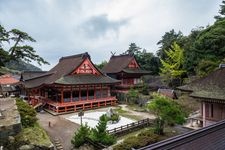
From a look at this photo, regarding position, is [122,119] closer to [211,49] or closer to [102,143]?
[102,143]

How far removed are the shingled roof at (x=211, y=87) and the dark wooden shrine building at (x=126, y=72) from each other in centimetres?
2002

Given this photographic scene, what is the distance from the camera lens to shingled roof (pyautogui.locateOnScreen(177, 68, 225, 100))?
42.6ft

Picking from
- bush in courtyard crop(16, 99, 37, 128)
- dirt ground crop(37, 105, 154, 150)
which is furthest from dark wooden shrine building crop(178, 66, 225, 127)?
bush in courtyard crop(16, 99, 37, 128)

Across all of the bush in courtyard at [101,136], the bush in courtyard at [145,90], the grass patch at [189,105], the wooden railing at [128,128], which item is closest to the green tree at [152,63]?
the bush in courtyard at [145,90]

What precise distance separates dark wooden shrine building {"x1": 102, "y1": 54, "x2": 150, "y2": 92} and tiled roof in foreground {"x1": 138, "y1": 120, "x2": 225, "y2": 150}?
2745cm

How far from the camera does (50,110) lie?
26203 mm

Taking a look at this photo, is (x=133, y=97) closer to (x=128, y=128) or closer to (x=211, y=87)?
(x=128, y=128)

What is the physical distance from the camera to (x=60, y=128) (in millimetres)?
18844

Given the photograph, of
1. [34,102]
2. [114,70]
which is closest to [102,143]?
[34,102]

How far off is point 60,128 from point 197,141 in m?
14.6

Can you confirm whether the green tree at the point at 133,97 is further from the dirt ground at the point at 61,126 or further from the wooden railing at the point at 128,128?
the wooden railing at the point at 128,128

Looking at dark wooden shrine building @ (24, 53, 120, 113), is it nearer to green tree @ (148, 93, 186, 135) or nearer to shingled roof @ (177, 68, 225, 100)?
green tree @ (148, 93, 186, 135)

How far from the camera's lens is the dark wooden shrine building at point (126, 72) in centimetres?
3509

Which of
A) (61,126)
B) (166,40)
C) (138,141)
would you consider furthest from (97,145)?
(166,40)
